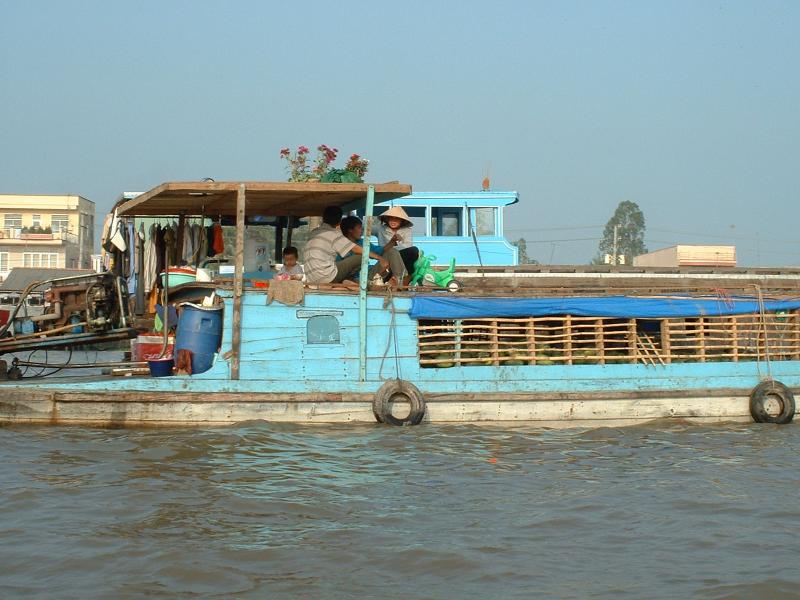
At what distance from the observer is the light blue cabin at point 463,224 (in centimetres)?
1953

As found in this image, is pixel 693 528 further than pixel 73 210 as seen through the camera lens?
No

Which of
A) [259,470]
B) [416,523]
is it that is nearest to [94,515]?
[259,470]

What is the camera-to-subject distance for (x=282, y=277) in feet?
29.9

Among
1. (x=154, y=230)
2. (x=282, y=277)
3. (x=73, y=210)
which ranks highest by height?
(x=73, y=210)

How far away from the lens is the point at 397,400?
8.65 m

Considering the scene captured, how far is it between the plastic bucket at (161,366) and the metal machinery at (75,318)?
74 cm

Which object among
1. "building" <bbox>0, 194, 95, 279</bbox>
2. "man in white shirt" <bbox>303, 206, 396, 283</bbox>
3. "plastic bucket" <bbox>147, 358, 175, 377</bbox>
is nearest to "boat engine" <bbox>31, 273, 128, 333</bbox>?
"plastic bucket" <bbox>147, 358, 175, 377</bbox>

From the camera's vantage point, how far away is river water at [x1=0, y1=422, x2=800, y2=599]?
4836 millimetres

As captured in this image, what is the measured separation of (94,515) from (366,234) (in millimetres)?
3793

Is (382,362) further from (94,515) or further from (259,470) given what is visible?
(94,515)

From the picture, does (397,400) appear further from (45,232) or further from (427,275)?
(45,232)

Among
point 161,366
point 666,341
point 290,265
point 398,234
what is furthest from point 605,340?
point 161,366

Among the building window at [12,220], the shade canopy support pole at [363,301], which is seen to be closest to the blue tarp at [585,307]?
the shade canopy support pole at [363,301]

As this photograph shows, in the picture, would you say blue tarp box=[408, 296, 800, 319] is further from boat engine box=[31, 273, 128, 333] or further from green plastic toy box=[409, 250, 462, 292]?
boat engine box=[31, 273, 128, 333]
